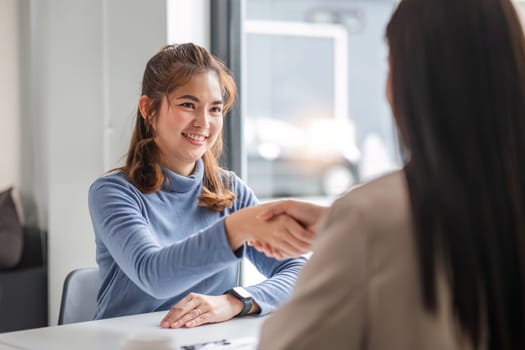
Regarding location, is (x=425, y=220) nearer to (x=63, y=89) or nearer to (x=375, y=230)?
(x=375, y=230)

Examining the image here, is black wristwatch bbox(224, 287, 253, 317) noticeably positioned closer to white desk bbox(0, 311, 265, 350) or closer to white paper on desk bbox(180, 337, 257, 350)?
white desk bbox(0, 311, 265, 350)

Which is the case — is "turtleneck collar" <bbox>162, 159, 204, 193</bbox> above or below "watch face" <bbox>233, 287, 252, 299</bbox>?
above

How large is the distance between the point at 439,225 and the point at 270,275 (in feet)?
5.01

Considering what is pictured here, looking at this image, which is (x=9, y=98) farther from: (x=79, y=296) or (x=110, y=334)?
(x=110, y=334)

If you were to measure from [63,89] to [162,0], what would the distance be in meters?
0.72

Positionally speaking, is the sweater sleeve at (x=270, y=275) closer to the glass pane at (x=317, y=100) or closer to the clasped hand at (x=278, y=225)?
the clasped hand at (x=278, y=225)

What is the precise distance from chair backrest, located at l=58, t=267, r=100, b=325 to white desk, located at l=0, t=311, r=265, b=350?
499 millimetres

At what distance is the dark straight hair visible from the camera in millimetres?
885

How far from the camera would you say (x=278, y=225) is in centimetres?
177

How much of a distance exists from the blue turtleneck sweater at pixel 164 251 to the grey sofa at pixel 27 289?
1542 millimetres

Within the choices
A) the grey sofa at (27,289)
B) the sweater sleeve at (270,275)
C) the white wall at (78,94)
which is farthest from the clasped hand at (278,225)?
the grey sofa at (27,289)

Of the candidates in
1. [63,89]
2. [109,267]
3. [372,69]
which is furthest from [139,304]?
[372,69]

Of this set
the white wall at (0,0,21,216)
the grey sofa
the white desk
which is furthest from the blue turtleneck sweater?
the white wall at (0,0,21,216)

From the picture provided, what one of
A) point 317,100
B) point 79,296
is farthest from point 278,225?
point 317,100
